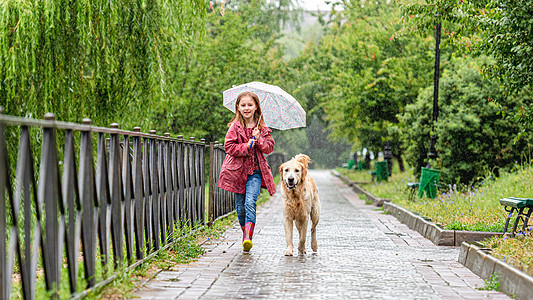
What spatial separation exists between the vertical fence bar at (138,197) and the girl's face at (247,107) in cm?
206

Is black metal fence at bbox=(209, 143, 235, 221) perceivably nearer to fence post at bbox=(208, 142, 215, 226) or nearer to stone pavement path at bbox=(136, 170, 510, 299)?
fence post at bbox=(208, 142, 215, 226)

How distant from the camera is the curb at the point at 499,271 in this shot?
5.30 meters

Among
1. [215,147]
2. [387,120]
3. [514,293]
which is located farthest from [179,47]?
[387,120]

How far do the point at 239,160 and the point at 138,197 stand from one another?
2.12 m

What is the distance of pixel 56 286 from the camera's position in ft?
13.7

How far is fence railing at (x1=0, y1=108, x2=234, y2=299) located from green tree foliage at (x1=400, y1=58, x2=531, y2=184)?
1029 cm

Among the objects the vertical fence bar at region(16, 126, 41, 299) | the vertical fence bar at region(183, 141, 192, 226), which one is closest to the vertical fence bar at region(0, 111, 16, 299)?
the vertical fence bar at region(16, 126, 41, 299)

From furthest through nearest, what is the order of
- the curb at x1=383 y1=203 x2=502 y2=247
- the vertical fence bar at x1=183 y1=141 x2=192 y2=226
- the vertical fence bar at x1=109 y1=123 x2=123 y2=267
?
the curb at x1=383 y1=203 x2=502 y2=247, the vertical fence bar at x1=183 y1=141 x2=192 y2=226, the vertical fence bar at x1=109 y1=123 x2=123 y2=267

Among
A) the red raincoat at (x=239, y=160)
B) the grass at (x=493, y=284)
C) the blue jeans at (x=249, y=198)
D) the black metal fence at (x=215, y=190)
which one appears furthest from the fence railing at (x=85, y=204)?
the grass at (x=493, y=284)

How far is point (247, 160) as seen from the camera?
8.09 m

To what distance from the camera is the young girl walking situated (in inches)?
313

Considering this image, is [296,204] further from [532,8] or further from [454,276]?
[532,8]

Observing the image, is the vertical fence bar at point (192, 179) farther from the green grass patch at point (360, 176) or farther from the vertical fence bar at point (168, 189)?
the green grass patch at point (360, 176)

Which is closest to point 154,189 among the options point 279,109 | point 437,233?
point 279,109
